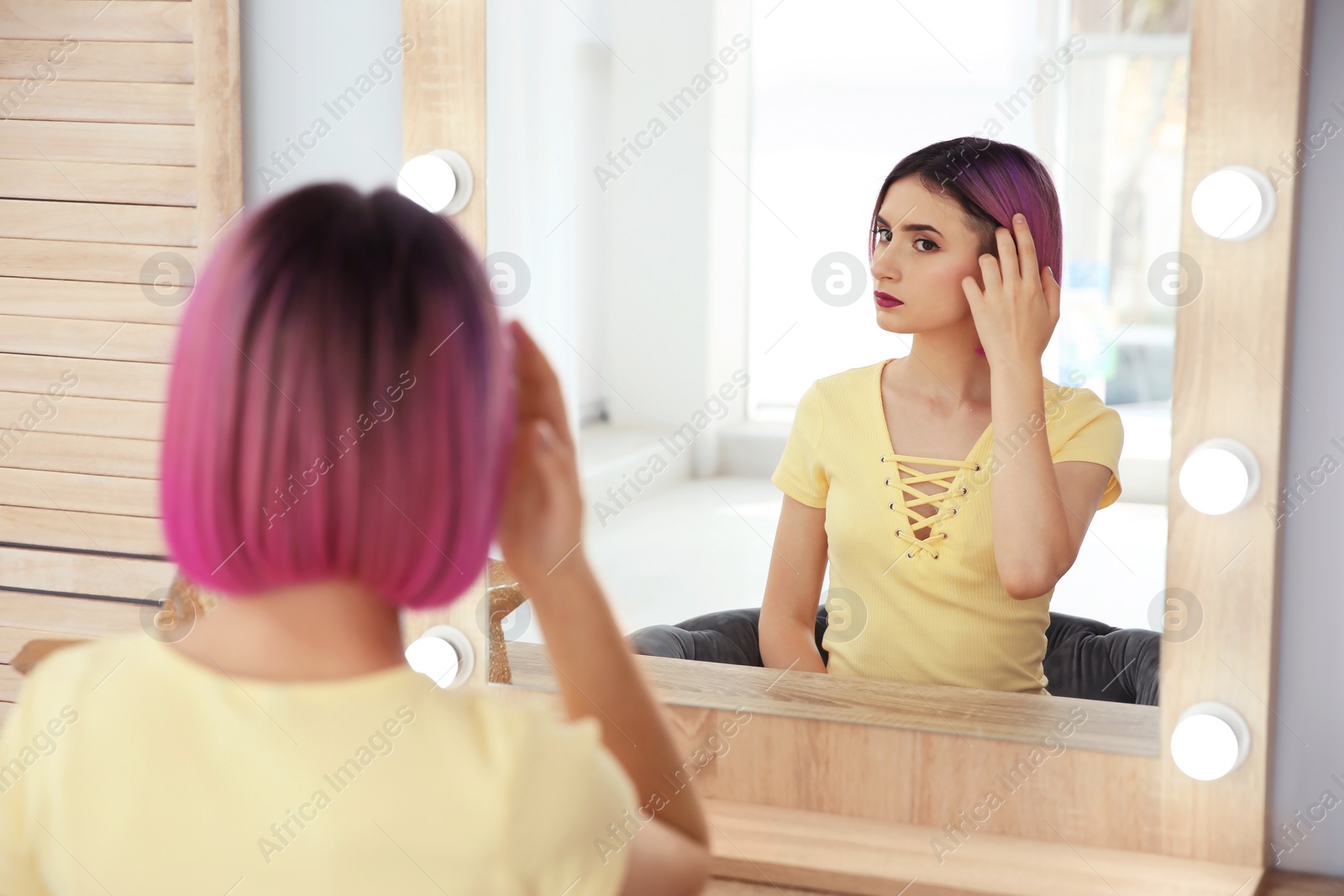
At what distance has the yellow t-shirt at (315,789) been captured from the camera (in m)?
0.42

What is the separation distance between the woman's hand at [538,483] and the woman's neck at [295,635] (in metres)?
0.07

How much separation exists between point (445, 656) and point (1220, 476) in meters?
0.54

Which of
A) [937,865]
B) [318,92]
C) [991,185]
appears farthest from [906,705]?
[318,92]

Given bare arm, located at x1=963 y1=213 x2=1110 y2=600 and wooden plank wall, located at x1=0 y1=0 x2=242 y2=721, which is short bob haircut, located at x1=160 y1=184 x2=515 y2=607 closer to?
bare arm, located at x1=963 y1=213 x2=1110 y2=600

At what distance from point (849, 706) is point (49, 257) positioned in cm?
72

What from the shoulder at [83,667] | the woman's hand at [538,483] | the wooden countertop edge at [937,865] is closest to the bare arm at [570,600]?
the woman's hand at [538,483]

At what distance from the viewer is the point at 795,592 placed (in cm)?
83

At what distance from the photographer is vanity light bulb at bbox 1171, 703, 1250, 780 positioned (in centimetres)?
75

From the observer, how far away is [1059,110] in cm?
75

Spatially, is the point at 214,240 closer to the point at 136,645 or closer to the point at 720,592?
the point at 720,592

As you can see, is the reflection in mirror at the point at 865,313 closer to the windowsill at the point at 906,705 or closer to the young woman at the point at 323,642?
the windowsill at the point at 906,705

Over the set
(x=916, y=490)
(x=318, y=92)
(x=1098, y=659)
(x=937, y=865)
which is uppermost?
(x=318, y=92)

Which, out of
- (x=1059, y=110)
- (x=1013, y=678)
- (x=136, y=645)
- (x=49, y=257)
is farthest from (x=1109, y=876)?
(x=49, y=257)

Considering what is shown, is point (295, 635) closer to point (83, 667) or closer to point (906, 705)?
point (83, 667)
